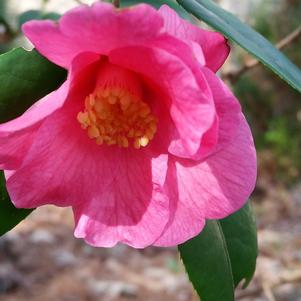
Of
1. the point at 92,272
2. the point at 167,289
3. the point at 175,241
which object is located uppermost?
the point at 175,241

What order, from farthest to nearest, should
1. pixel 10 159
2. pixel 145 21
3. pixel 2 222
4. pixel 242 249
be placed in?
pixel 242 249, pixel 2 222, pixel 10 159, pixel 145 21

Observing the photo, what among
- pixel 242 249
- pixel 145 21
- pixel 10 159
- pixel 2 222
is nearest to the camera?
pixel 145 21

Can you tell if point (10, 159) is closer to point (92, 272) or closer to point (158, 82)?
point (158, 82)

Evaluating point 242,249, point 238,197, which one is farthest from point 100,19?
point 242,249

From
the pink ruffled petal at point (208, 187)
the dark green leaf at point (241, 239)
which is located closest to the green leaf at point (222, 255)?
the dark green leaf at point (241, 239)

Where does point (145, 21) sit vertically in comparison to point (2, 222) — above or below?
above

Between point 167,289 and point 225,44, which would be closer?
point 225,44

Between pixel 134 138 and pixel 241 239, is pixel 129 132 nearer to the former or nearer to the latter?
pixel 134 138

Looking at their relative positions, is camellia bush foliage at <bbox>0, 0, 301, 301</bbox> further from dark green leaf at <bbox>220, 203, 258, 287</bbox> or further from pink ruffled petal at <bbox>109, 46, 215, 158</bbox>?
dark green leaf at <bbox>220, 203, 258, 287</bbox>
